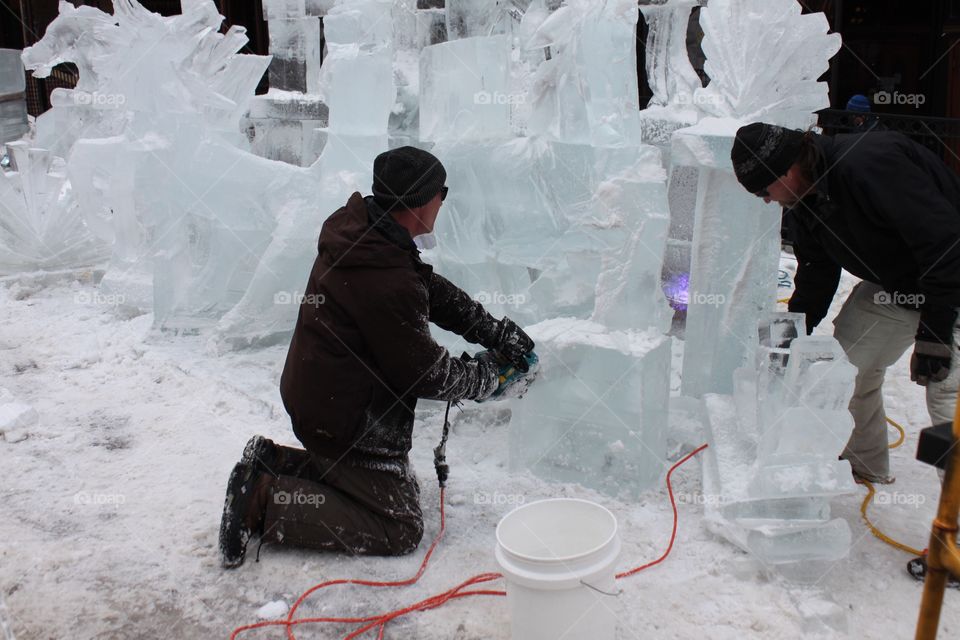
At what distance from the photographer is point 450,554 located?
266 cm

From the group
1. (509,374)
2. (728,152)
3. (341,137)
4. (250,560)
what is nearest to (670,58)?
(728,152)

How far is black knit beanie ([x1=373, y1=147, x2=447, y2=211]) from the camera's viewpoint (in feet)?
8.39

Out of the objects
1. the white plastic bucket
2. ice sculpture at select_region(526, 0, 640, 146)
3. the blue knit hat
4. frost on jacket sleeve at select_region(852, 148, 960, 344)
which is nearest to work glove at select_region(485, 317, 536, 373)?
the white plastic bucket

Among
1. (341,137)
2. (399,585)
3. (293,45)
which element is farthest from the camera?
(293,45)

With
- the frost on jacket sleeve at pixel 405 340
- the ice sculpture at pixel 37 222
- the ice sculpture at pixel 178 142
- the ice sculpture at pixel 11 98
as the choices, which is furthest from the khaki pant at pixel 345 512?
the ice sculpture at pixel 11 98

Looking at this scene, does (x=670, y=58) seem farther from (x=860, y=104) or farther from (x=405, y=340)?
(x=860, y=104)

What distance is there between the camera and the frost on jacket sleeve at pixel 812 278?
2.95 meters

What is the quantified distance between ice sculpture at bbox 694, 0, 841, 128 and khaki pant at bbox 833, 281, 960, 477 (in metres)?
0.71

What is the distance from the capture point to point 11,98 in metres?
10.4

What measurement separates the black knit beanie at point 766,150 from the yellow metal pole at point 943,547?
131 centimetres

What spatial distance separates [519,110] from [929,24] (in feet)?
16.7

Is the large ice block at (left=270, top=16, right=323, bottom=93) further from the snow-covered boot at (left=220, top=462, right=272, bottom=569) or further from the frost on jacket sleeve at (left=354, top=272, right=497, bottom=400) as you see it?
the snow-covered boot at (left=220, top=462, right=272, bottom=569)

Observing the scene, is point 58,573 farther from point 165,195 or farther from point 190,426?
point 165,195

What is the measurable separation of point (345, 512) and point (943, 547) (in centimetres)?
171
